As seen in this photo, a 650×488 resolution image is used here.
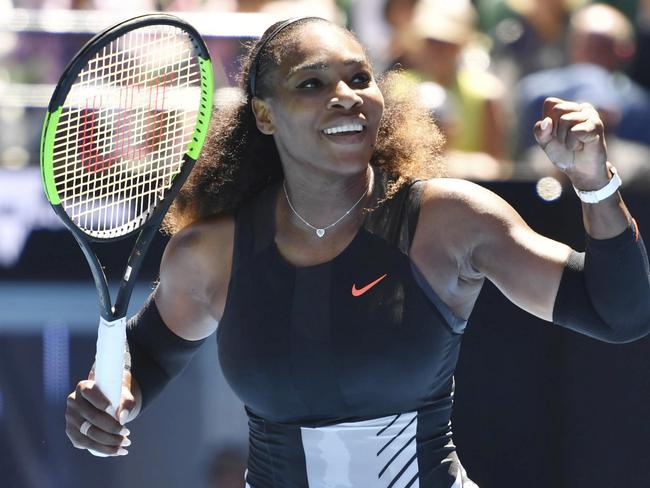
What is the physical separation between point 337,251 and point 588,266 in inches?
22.0

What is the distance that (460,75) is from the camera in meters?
4.84

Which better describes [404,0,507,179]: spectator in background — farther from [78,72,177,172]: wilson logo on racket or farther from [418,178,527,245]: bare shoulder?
[418,178,527,245]: bare shoulder

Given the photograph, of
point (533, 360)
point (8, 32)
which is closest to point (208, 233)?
point (533, 360)

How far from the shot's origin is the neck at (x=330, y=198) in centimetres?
257

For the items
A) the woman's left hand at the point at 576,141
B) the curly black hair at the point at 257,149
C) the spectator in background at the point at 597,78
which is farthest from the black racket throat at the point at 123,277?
the spectator in background at the point at 597,78

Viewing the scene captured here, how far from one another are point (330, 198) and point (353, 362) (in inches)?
15.8

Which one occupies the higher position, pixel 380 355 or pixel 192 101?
pixel 192 101

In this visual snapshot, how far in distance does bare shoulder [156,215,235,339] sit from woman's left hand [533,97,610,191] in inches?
31.9

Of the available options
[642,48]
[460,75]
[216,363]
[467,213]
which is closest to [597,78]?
[642,48]

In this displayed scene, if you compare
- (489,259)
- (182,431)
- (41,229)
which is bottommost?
(182,431)

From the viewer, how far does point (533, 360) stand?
3768 mm

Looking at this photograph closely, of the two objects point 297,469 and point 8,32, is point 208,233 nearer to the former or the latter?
point 297,469

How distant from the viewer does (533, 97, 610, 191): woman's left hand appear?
81.9 inches

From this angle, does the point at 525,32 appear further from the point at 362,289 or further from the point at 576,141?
the point at 576,141
